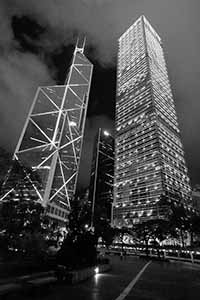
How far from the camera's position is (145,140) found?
13712 centimetres

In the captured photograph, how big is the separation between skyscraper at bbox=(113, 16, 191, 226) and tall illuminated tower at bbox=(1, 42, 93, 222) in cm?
3604

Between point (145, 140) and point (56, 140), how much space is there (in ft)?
207

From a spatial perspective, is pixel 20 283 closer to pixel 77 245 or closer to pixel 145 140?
Result: pixel 77 245

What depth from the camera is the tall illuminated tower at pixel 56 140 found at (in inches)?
3994

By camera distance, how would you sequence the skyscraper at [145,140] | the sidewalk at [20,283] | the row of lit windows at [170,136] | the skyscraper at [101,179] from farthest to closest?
the skyscraper at [101,179], the row of lit windows at [170,136], the skyscraper at [145,140], the sidewalk at [20,283]

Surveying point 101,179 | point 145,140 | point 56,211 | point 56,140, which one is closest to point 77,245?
point 56,211

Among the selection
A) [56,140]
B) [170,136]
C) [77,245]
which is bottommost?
[77,245]

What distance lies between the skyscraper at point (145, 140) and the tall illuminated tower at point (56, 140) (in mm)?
36038

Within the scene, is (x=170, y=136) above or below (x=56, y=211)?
above

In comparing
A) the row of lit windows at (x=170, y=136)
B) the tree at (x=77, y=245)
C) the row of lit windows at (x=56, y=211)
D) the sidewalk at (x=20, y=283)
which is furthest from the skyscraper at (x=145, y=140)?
the sidewalk at (x=20, y=283)

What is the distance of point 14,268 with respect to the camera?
29.2ft

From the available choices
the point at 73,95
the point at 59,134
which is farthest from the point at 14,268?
the point at 73,95

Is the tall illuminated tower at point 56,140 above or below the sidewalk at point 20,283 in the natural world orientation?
above

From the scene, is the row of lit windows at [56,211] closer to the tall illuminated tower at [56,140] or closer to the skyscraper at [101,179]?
the tall illuminated tower at [56,140]
